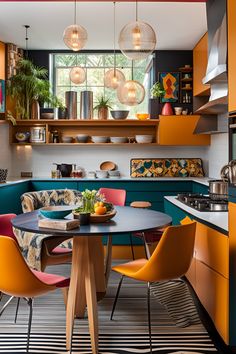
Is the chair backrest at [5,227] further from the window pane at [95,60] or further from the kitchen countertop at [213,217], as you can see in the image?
the window pane at [95,60]

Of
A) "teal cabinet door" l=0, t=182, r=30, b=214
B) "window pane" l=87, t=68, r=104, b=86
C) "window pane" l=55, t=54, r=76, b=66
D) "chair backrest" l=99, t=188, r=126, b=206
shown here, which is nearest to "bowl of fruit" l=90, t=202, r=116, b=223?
"chair backrest" l=99, t=188, r=126, b=206

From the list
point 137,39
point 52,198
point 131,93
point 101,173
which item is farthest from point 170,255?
point 101,173

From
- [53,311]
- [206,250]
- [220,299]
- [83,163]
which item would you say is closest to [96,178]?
[83,163]

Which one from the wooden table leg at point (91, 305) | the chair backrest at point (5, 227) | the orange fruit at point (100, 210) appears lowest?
the wooden table leg at point (91, 305)

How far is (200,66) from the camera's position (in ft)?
20.0

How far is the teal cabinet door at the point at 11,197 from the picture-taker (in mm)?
5258

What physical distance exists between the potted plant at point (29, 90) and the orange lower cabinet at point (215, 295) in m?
3.87

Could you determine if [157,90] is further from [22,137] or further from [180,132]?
[22,137]

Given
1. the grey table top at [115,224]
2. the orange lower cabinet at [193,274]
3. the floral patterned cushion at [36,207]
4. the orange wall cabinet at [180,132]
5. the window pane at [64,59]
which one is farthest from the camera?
the window pane at [64,59]

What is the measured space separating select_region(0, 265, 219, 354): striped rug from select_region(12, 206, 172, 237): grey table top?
850 mm

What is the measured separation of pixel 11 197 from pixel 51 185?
0.79 m

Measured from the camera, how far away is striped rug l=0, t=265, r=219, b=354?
307cm

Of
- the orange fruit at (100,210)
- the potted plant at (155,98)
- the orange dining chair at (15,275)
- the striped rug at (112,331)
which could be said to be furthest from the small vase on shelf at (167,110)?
the orange dining chair at (15,275)

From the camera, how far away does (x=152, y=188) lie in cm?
616
